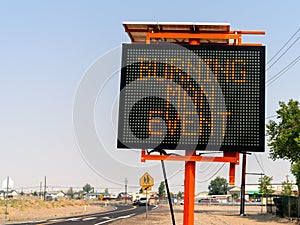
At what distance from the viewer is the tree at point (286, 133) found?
143 ft

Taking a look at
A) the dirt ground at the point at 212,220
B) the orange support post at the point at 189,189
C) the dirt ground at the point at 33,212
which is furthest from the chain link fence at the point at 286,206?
the orange support post at the point at 189,189

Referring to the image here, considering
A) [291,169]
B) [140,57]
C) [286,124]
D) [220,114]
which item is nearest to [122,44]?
[140,57]

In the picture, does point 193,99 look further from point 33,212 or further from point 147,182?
point 33,212

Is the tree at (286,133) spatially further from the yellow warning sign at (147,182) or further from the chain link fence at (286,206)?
the yellow warning sign at (147,182)

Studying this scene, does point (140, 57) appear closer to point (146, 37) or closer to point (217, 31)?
point (146, 37)

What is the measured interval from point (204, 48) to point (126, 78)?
6.17 ft

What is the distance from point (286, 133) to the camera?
1735 inches

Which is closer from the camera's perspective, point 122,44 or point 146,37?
point 122,44

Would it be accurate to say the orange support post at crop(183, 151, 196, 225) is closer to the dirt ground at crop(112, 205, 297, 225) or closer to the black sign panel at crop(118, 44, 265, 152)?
the black sign panel at crop(118, 44, 265, 152)

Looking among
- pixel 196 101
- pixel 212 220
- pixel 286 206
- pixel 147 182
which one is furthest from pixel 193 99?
pixel 286 206

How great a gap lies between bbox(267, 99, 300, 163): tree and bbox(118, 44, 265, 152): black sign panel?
3187 cm

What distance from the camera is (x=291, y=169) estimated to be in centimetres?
7900

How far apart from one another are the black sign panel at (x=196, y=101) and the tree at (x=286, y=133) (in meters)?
31.9

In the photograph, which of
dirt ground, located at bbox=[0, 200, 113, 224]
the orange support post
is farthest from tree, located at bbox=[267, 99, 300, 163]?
the orange support post
